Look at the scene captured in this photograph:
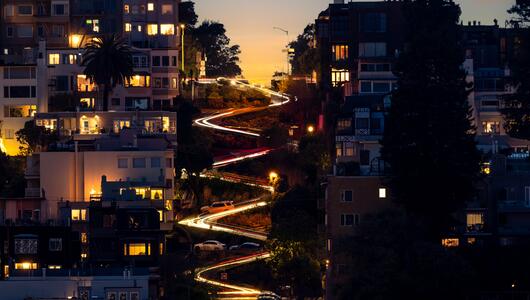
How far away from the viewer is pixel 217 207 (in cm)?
11975

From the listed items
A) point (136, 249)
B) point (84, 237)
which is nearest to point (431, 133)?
point (136, 249)

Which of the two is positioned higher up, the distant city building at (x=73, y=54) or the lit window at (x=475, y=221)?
the distant city building at (x=73, y=54)

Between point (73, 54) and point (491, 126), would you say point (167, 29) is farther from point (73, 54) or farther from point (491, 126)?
point (491, 126)

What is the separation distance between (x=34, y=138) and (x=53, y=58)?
12.2m

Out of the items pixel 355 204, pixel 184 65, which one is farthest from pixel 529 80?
pixel 184 65

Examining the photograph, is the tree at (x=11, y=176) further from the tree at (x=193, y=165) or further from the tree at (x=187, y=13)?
the tree at (x=187, y=13)

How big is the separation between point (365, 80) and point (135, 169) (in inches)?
679

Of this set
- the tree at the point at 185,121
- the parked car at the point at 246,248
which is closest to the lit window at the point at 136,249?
the parked car at the point at 246,248

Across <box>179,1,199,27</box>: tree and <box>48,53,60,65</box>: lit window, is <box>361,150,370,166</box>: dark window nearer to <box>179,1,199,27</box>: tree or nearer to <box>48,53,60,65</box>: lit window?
<box>48,53,60,65</box>: lit window

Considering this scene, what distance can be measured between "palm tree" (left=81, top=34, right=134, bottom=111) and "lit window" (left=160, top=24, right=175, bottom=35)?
9.76 m

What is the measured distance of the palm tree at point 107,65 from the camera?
130 m

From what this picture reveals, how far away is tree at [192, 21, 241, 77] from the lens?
16900 cm

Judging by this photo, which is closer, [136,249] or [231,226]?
[136,249]

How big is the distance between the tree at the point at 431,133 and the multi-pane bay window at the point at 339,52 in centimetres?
2609
